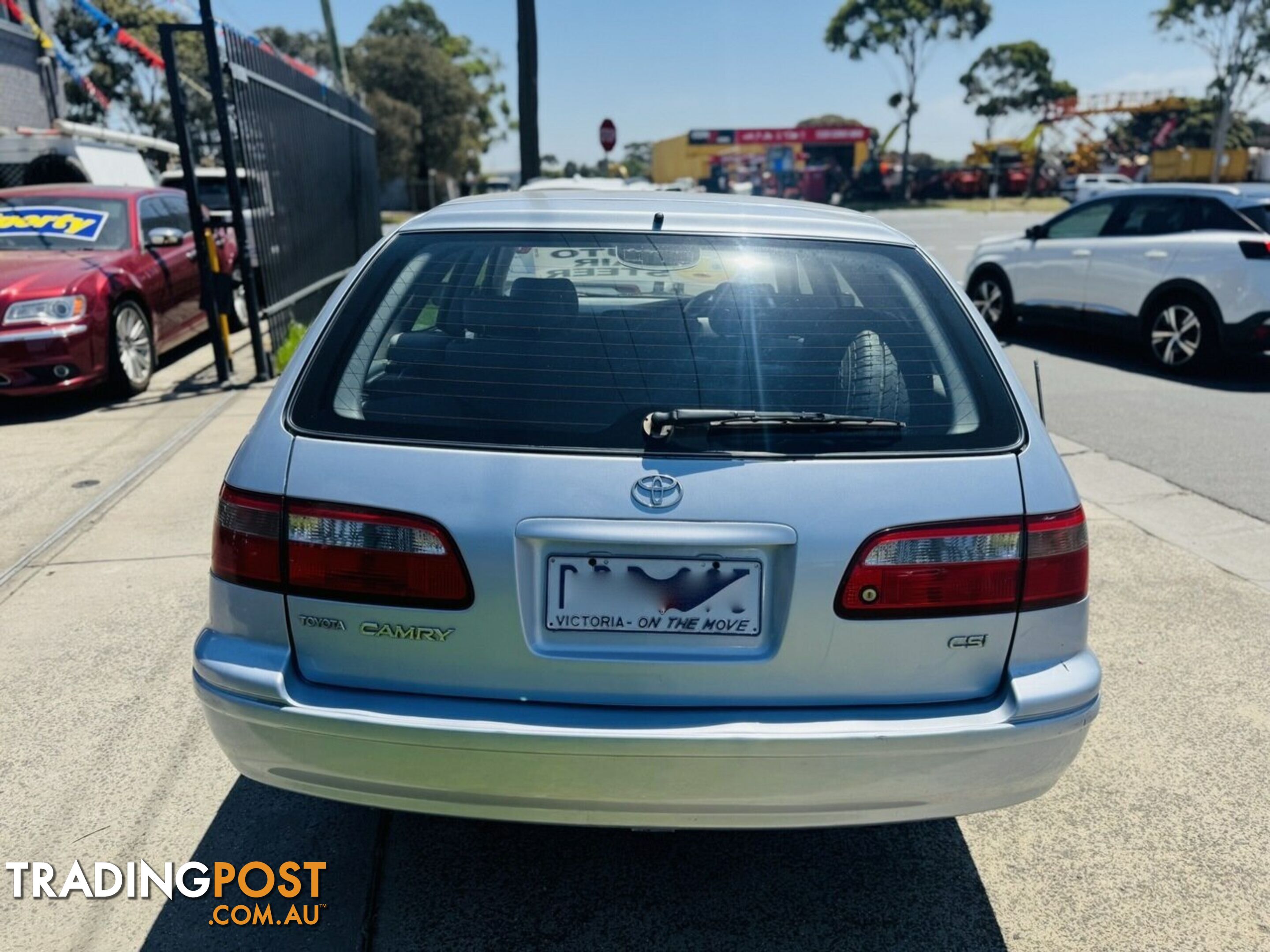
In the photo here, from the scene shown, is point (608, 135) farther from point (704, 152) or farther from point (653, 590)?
point (704, 152)

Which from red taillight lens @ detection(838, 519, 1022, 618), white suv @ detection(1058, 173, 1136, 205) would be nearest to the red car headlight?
red taillight lens @ detection(838, 519, 1022, 618)

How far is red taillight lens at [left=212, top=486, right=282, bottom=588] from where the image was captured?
201cm

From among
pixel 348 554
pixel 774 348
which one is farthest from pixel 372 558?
pixel 774 348

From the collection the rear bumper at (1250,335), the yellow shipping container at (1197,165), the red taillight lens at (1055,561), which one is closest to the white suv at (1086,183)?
the yellow shipping container at (1197,165)

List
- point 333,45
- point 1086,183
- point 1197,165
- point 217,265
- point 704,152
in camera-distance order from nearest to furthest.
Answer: point 217,265, point 333,45, point 1086,183, point 1197,165, point 704,152

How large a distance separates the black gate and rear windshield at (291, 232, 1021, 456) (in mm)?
5834

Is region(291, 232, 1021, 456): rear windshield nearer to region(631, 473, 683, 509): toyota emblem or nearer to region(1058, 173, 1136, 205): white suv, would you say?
region(631, 473, 683, 509): toyota emblem

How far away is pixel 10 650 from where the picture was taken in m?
3.64

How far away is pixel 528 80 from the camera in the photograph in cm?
1148

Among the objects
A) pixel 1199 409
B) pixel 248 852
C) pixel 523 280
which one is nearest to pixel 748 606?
pixel 523 280

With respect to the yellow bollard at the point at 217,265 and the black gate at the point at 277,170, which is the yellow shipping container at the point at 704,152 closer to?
the black gate at the point at 277,170

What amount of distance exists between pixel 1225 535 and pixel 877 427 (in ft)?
12.4

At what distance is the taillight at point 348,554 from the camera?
76.4 inches

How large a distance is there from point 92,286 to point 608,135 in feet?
30.1
